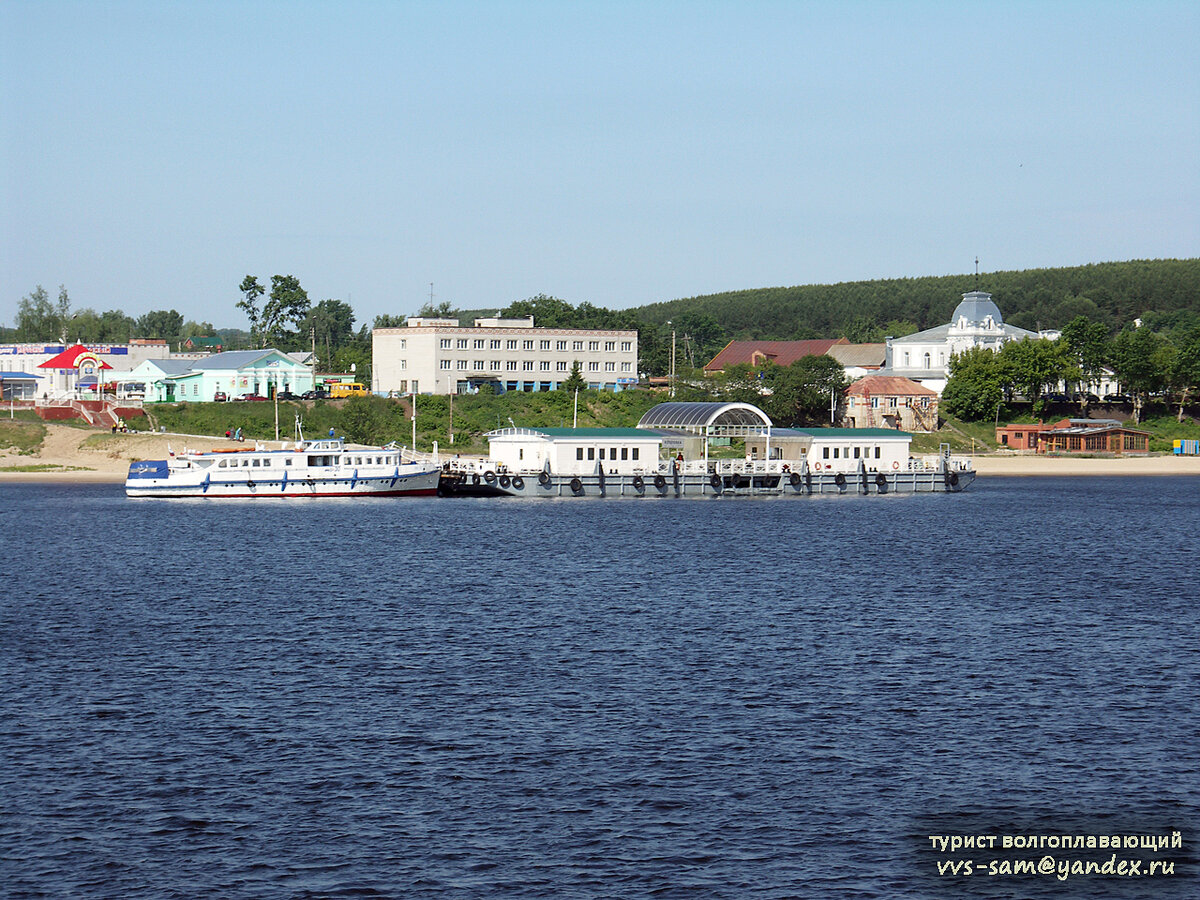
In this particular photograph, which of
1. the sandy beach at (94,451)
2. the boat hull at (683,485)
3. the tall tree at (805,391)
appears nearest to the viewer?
the boat hull at (683,485)

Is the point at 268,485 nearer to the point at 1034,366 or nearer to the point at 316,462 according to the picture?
the point at 316,462

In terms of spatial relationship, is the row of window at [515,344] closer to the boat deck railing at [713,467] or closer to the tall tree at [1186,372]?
the boat deck railing at [713,467]

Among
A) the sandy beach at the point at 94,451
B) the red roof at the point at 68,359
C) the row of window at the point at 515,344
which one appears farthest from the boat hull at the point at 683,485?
the red roof at the point at 68,359

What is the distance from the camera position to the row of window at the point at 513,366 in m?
166

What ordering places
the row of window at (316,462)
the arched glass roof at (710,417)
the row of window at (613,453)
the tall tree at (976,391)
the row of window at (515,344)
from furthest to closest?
the tall tree at (976,391) → the row of window at (515,344) → the arched glass roof at (710,417) → the row of window at (316,462) → the row of window at (613,453)

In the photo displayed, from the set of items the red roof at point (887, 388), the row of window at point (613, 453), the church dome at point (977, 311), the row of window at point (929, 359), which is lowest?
the row of window at point (613, 453)

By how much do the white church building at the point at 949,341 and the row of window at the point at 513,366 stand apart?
38573mm

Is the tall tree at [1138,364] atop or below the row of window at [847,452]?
atop

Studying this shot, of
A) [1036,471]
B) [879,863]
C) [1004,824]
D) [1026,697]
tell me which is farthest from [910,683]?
[1036,471]

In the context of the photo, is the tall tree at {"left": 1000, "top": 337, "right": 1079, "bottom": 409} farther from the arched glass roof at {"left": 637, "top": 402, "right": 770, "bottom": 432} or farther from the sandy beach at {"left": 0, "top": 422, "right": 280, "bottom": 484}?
the sandy beach at {"left": 0, "top": 422, "right": 280, "bottom": 484}

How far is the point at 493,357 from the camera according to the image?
554 ft

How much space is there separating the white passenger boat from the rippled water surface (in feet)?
106

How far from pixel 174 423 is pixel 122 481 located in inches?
721

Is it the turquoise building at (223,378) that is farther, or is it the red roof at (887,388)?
the red roof at (887,388)
